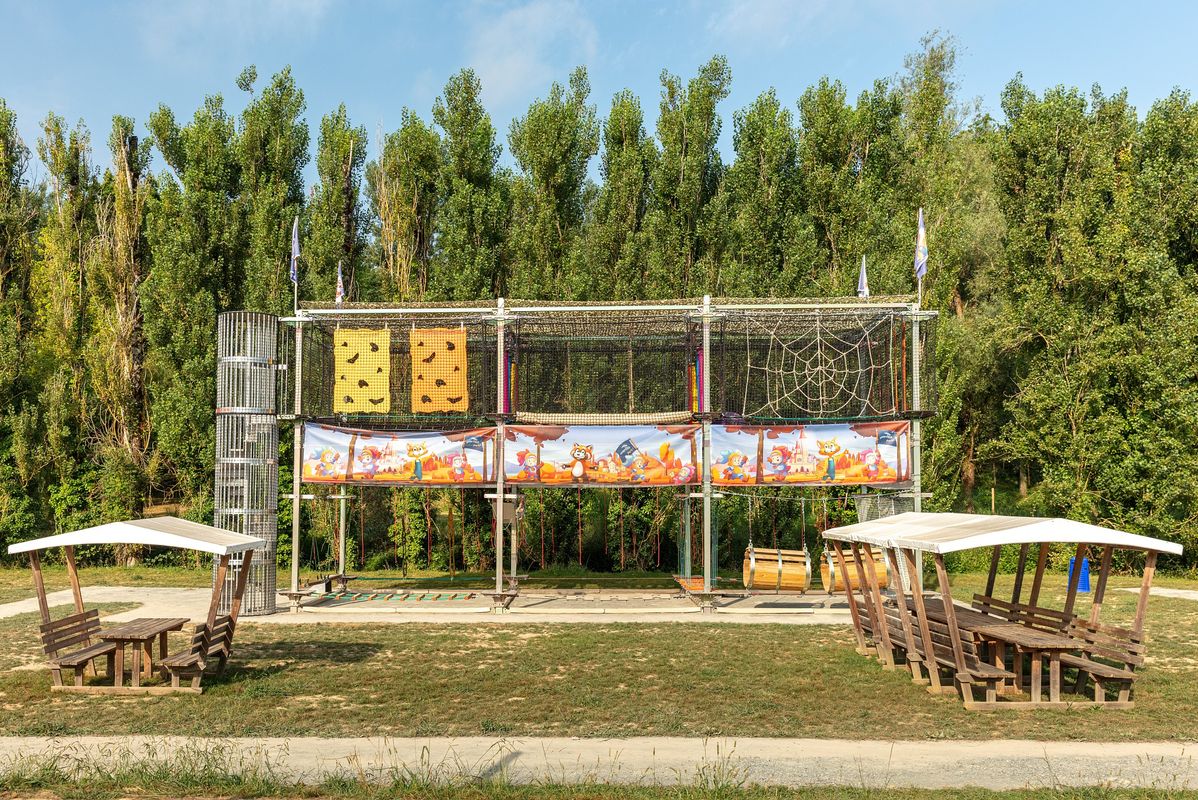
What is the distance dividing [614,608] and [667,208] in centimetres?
1479

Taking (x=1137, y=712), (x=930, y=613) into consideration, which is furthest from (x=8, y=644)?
(x=1137, y=712)

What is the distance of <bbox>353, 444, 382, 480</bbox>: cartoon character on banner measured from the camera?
58.5ft

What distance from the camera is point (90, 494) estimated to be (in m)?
27.3

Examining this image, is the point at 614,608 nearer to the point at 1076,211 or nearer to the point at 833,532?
the point at 833,532

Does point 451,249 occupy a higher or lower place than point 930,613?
higher

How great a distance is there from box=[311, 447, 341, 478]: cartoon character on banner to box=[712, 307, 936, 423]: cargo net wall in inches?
291

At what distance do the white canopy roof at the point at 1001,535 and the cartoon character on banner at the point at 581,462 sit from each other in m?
6.92

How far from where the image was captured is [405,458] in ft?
58.6

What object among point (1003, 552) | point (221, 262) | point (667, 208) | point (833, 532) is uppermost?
point (667, 208)

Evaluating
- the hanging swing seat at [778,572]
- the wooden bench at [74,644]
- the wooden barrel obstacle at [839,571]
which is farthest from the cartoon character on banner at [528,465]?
the wooden bench at [74,644]

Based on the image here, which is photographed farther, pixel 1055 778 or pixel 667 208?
pixel 667 208

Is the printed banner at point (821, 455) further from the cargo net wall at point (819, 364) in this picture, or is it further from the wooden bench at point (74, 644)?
the wooden bench at point (74, 644)

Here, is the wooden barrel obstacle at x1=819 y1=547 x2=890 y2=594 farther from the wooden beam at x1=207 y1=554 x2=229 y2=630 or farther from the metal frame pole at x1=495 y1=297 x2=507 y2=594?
the wooden beam at x1=207 y1=554 x2=229 y2=630

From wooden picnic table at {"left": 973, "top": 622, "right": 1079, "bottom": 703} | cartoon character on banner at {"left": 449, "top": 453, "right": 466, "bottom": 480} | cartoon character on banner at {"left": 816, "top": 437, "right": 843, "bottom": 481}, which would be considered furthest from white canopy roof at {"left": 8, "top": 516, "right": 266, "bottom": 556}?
cartoon character on banner at {"left": 816, "top": 437, "right": 843, "bottom": 481}
